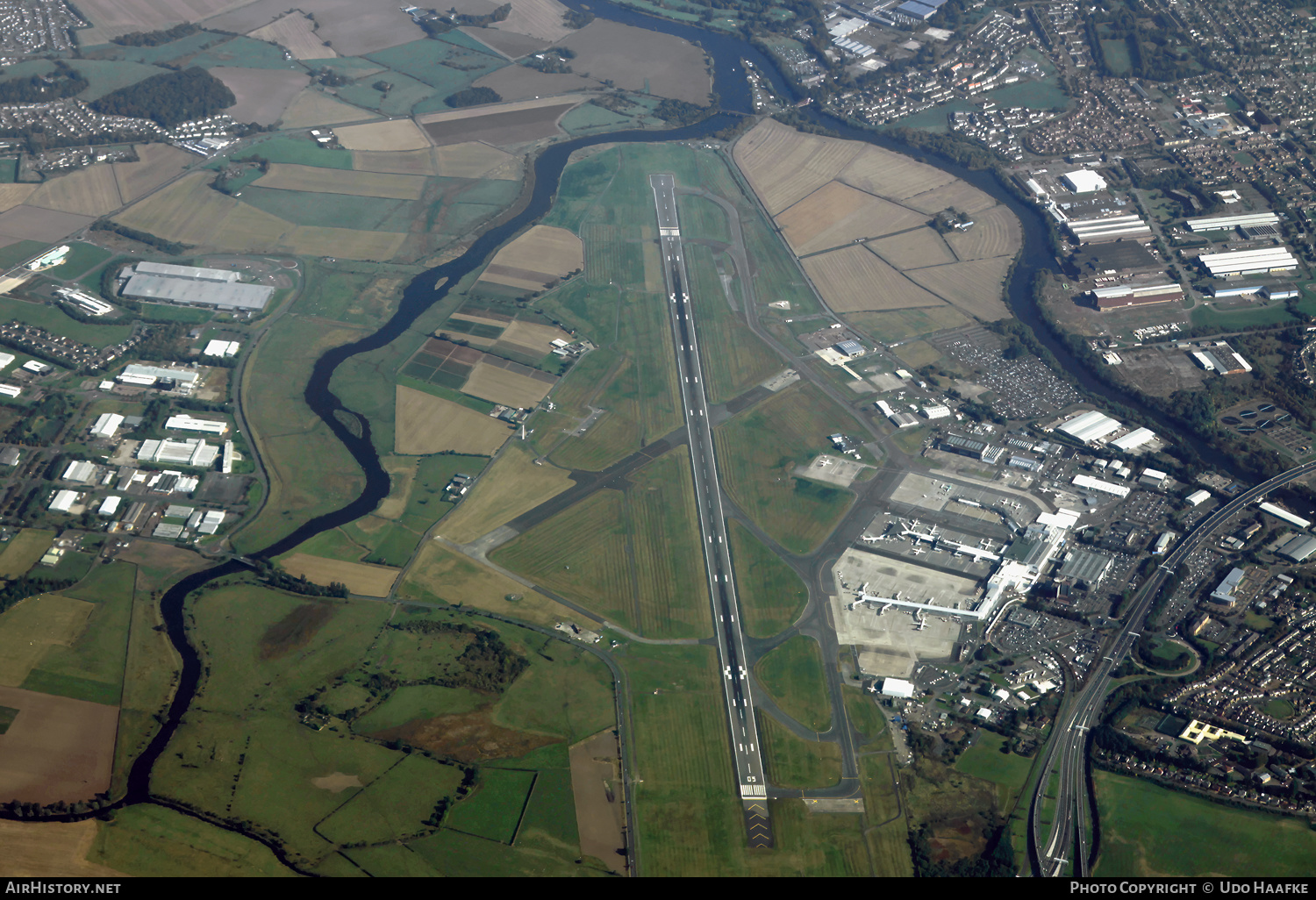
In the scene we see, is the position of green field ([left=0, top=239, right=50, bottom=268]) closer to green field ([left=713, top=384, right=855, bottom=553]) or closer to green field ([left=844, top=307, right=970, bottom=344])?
green field ([left=713, top=384, right=855, bottom=553])

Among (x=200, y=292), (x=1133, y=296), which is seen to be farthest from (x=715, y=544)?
(x=200, y=292)

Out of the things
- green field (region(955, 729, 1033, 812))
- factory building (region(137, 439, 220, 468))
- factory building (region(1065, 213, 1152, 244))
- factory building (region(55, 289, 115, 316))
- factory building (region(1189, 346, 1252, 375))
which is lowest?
factory building (region(137, 439, 220, 468))

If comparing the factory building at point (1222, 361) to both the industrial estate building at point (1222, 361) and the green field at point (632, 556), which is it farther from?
the green field at point (632, 556)

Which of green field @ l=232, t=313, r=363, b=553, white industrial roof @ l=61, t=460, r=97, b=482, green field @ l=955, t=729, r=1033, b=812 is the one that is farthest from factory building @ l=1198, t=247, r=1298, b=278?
white industrial roof @ l=61, t=460, r=97, b=482

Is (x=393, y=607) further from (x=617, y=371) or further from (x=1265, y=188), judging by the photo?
(x=1265, y=188)

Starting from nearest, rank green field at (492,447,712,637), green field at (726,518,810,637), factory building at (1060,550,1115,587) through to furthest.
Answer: green field at (726,518,810,637)
green field at (492,447,712,637)
factory building at (1060,550,1115,587)

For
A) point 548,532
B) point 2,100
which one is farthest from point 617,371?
point 2,100
